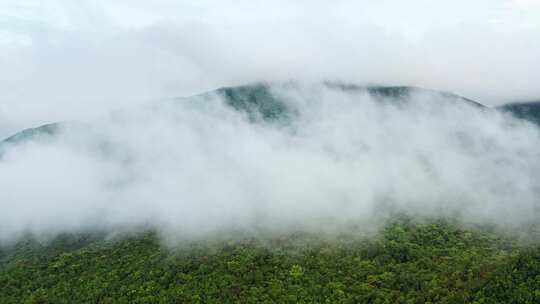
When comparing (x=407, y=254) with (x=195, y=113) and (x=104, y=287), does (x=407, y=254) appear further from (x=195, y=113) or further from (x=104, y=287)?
(x=195, y=113)

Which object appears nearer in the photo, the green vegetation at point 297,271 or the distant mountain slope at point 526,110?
the green vegetation at point 297,271

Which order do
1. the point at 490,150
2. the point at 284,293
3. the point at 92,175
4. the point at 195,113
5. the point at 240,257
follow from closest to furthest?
Result: the point at 284,293
the point at 240,257
the point at 490,150
the point at 92,175
the point at 195,113

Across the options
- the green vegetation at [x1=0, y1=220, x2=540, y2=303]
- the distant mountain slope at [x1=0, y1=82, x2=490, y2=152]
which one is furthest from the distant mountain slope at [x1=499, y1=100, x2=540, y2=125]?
the green vegetation at [x1=0, y1=220, x2=540, y2=303]

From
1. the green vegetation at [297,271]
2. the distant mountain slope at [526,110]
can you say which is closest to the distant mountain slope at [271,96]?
the distant mountain slope at [526,110]

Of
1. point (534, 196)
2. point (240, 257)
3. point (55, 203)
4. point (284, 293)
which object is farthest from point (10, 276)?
point (534, 196)

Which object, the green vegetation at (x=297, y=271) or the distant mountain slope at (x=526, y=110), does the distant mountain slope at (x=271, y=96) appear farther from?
the green vegetation at (x=297, y=271)

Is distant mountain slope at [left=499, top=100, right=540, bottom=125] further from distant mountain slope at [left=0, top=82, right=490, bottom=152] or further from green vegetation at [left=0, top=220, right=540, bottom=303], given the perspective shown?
green vegetation at [left=0, top=220, right=540, bottom=303]

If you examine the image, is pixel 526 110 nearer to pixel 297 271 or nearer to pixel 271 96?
pixel 271 96

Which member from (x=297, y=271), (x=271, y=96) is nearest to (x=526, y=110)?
(x=271, y=96)
